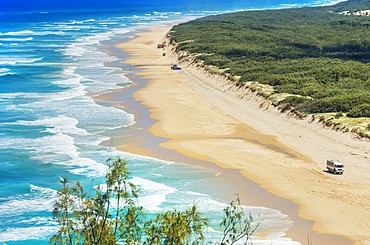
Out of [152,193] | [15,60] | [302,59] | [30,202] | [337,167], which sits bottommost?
[30,202]

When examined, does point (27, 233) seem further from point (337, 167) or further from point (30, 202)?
point (337, 167)

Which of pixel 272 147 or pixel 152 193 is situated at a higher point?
pixel 272 147

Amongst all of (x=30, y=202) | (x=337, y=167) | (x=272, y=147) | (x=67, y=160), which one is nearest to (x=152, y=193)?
(x=30, y=202)

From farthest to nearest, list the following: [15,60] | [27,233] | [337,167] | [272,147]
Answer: [15,60]
[272,147]
[337,167]
[27,233]

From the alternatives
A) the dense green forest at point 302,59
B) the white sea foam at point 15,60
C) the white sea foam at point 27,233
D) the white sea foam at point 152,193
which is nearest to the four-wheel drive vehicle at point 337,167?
the white sea foam at point 152,193

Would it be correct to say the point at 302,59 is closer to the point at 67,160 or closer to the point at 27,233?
the point at 67,160

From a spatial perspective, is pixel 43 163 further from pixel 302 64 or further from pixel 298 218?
pixel 302 64

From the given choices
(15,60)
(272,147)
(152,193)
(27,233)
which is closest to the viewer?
(27,233)

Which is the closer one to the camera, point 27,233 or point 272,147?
point 27,233
